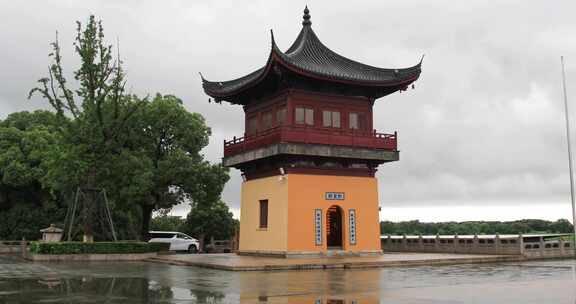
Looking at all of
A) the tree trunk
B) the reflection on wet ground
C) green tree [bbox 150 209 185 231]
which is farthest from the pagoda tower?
green tree [bbox 150 209 185 231]

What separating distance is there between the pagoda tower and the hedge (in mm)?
5714

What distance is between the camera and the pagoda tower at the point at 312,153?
28.6 metres

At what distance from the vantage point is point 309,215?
29.0 meters

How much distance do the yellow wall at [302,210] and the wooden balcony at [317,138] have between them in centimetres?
183

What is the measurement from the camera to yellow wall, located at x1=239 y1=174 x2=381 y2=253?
2858 centimetres

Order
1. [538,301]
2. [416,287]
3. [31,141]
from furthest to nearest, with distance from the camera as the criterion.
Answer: [31,141] < [416,287] < [538,301]

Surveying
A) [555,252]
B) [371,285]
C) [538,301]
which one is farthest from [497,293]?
[555,252]

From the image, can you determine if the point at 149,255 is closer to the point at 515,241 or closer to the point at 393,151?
the point at 393,151

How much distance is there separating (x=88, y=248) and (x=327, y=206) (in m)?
11.9

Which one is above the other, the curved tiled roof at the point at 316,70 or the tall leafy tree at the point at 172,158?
the curved tiled roof at the point at 316,70

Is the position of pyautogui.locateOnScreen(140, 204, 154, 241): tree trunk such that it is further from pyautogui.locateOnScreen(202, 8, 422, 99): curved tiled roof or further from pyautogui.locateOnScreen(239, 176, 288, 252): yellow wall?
pyautogui.locateOnScreen(202, 8, 422, 99): curved tiled roof

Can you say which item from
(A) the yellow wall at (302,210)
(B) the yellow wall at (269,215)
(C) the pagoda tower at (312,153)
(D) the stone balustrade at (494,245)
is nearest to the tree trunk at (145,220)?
(B) the yellow wall at (269,215)

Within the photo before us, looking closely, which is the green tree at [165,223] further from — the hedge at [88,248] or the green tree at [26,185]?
the hedge at [88,248]

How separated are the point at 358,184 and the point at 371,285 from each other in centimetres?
1552
